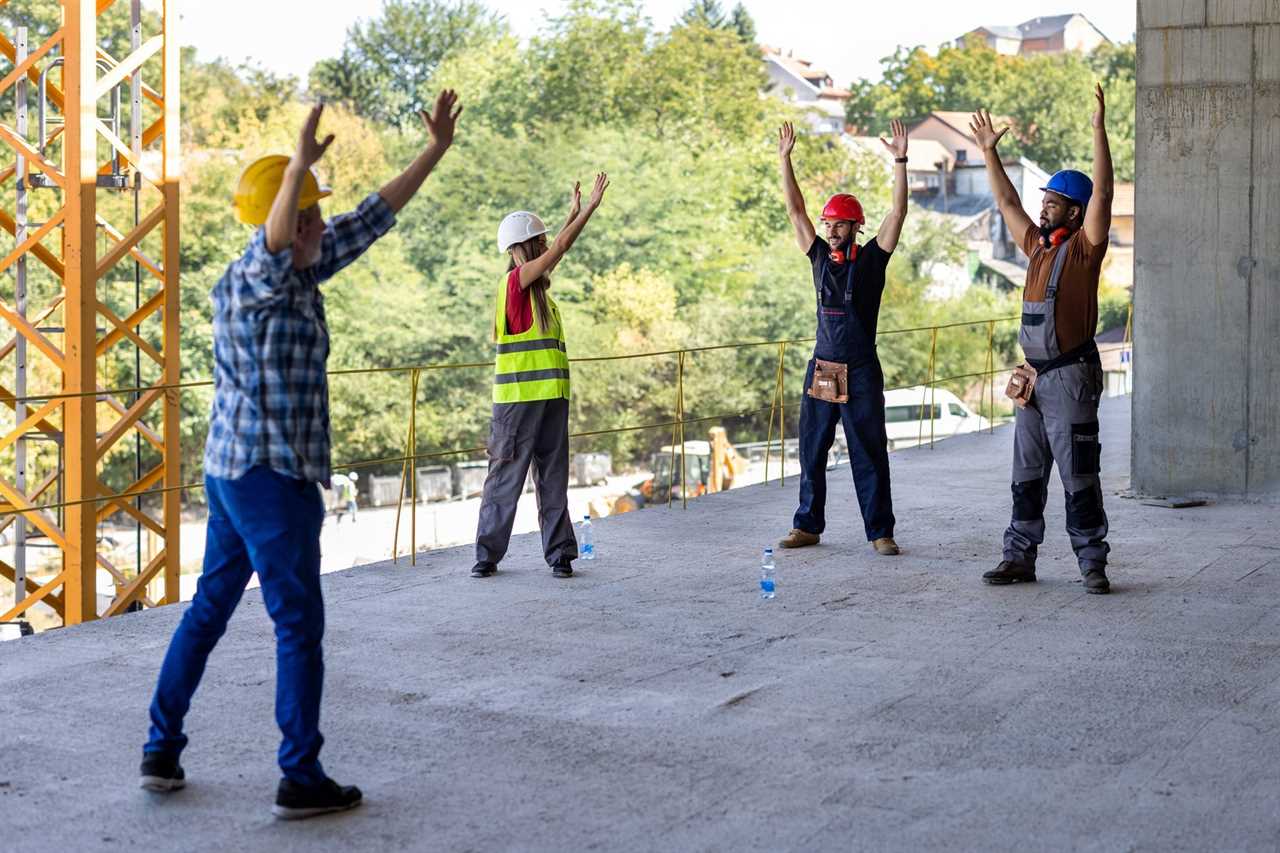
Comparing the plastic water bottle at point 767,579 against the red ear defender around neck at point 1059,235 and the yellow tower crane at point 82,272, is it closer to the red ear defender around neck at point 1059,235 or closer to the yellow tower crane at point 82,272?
the red ear defender around neck at point 1059,235

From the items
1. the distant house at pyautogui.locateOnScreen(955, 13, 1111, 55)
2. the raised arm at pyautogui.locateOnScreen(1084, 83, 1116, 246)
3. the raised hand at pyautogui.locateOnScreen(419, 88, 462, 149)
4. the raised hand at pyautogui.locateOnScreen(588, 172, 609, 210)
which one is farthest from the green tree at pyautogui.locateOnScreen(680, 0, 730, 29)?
the raised hand at pyautogui.locateOnScreen(419, 88, 462, 149)

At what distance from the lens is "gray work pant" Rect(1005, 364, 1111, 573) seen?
25.6 feet

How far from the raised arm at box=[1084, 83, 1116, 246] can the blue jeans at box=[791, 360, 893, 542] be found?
159cm

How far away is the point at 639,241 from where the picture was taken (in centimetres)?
5422

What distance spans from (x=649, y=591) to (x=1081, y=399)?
2.27 m

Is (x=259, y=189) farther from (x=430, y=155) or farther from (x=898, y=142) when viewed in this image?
(x=898, y=142)

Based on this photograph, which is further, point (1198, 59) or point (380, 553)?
point (380, 553)

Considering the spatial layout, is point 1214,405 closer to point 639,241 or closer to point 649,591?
point 649,591

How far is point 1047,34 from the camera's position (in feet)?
445

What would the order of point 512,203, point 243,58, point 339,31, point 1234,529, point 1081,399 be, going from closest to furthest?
point 1081,399 → point 1234,529 → point 512,203 → point 243,58 → point 339,31

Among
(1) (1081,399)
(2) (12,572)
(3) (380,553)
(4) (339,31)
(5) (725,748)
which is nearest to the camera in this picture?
(5) (725,748)

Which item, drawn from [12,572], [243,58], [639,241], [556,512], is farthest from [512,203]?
[556,512]

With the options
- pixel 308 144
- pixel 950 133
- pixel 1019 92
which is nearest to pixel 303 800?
pixel 308 144

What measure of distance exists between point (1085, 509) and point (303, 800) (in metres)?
4.54
